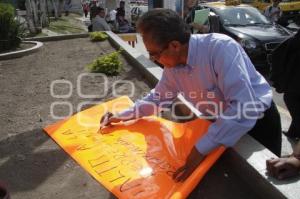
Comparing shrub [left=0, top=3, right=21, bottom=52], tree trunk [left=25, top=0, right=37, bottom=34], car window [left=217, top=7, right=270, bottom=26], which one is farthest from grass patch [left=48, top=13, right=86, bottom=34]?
car window [left=217, top=7, right=270, bottom=26]

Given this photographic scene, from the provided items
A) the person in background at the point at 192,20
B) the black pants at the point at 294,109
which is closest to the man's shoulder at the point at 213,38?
the black pants at the point at 294,109

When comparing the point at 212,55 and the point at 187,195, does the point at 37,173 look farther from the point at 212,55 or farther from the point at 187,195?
the point at 212,55

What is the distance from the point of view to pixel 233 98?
7.41 feet

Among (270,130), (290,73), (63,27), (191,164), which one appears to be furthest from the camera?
(63,27)

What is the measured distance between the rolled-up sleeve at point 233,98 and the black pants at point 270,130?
254 millimetres

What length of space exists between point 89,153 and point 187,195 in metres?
1.10

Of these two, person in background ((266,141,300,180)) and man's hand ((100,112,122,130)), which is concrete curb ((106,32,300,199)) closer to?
person in background ((266,141,300,180))

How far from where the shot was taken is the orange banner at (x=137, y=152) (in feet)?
8.68

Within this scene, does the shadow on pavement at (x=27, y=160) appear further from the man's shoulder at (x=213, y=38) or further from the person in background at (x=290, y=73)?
the person in background at (x=290, y=73)

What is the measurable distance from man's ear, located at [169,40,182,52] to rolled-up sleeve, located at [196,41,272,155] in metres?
0.21

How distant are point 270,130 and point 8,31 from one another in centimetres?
765

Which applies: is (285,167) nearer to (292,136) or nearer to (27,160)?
(27,160)

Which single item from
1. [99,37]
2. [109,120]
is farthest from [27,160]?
[99,37]

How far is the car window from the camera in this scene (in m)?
9.73
